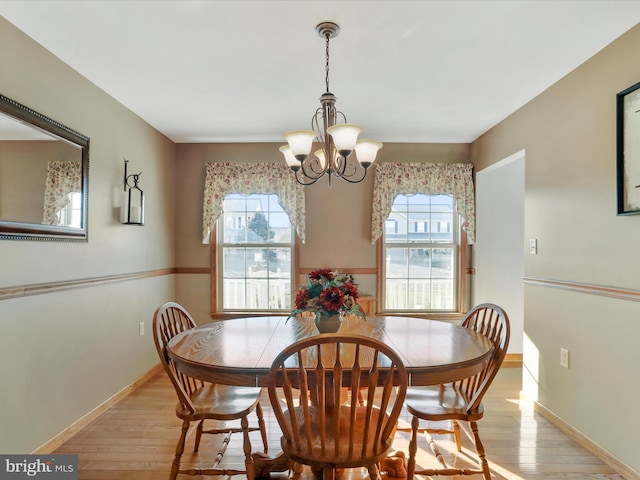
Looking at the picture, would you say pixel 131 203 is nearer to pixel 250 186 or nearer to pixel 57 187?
pixel 57 187

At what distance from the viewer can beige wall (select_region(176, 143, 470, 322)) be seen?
407cm

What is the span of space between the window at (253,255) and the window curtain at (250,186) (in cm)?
13

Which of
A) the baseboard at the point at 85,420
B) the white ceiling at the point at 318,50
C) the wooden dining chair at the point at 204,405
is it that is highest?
the white ceiling at the point at 318,50

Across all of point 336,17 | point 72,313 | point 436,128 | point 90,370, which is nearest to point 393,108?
point 436,128

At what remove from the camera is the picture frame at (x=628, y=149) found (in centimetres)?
196

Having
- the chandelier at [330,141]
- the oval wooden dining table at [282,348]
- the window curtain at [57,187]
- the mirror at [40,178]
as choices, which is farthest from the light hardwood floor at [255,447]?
the chandelier at [330,141]

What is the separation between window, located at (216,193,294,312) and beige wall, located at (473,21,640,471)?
7.68ft

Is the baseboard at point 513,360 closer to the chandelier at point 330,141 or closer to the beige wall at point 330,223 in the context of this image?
the beige wall at point 330,223

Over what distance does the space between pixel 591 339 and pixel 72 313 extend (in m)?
3.24

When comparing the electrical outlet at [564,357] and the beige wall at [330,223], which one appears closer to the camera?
the electrical outlet at [564,357]

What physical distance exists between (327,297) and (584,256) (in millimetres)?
1694

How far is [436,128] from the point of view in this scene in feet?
12.0

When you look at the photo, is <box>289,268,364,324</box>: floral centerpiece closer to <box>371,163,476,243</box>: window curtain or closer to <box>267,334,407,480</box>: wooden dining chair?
<box>267,334,407,480</box>: wooden dining chair

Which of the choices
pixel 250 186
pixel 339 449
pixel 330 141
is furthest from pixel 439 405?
pixel 250 186
